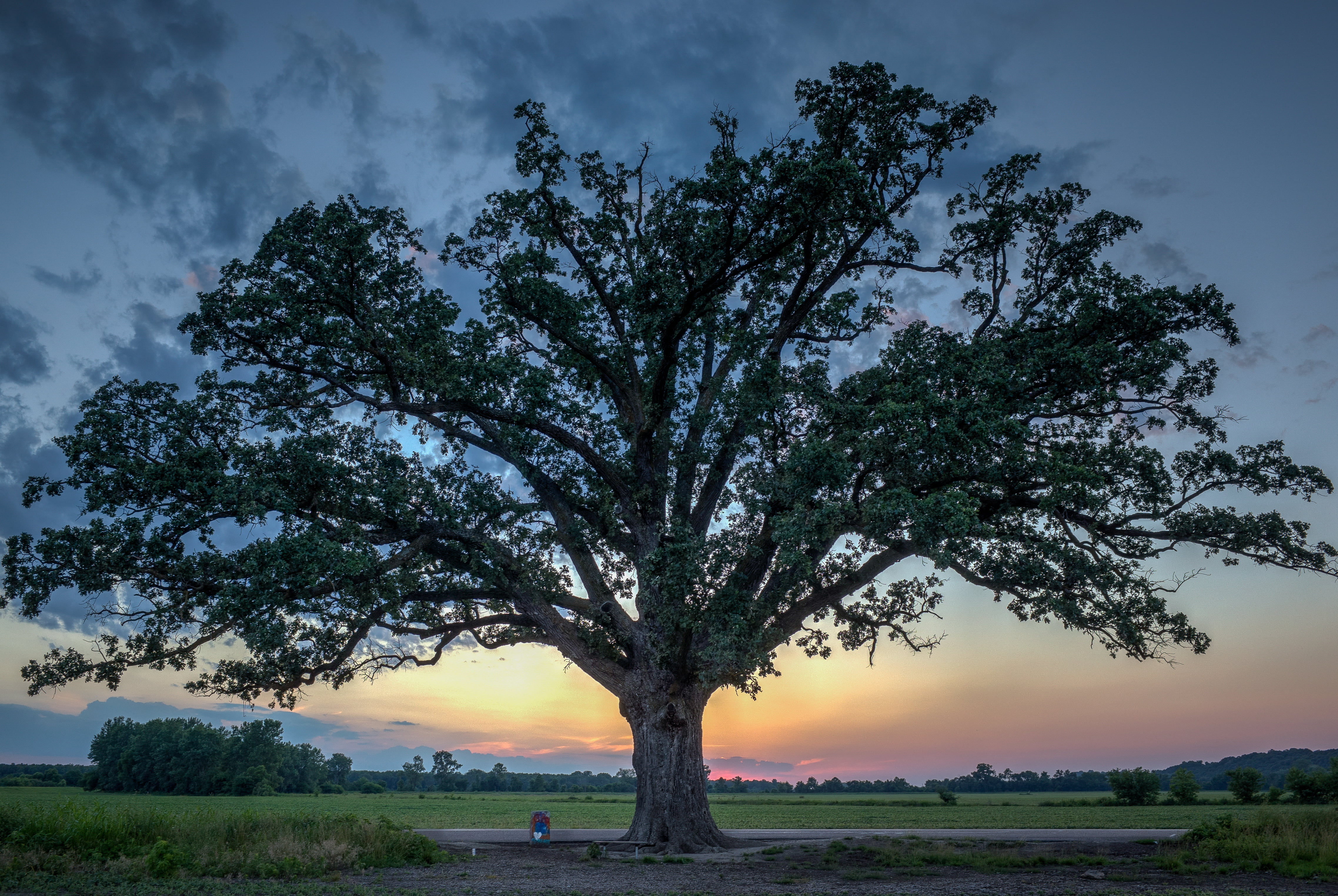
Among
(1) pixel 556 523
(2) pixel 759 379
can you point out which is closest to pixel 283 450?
(1) pixel 556 523

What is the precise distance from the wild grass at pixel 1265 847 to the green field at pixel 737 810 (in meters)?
2.70

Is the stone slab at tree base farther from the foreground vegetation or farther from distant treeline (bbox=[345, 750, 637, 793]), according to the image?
distant treeline (bbox=[345, 750, 637, 793])

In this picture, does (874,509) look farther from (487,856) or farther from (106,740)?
(106,740)

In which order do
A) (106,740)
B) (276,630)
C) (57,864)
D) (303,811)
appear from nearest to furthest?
(57,864)
(276,630)
(303,811)
(106,740)

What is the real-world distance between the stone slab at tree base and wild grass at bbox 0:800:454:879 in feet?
15.3

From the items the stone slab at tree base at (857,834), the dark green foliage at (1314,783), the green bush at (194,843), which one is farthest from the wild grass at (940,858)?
the dark green foliage at (1314,783)

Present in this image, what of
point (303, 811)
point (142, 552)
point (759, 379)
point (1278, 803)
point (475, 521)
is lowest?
point (1278, 803)

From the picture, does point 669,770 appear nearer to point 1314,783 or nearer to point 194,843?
point 194,843

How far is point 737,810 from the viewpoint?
4816cm

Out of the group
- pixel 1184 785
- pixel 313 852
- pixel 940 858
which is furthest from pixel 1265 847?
pixel 1184 785

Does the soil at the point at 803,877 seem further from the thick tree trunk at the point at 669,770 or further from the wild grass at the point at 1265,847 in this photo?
the thick tree trunk at the point at 669,770

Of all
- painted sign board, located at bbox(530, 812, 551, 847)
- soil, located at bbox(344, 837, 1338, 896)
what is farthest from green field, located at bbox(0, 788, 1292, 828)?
soil, located at bbox(344, 837, 1338, 896)

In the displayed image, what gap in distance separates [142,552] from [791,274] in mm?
16632

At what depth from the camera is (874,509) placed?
47.0 ft
